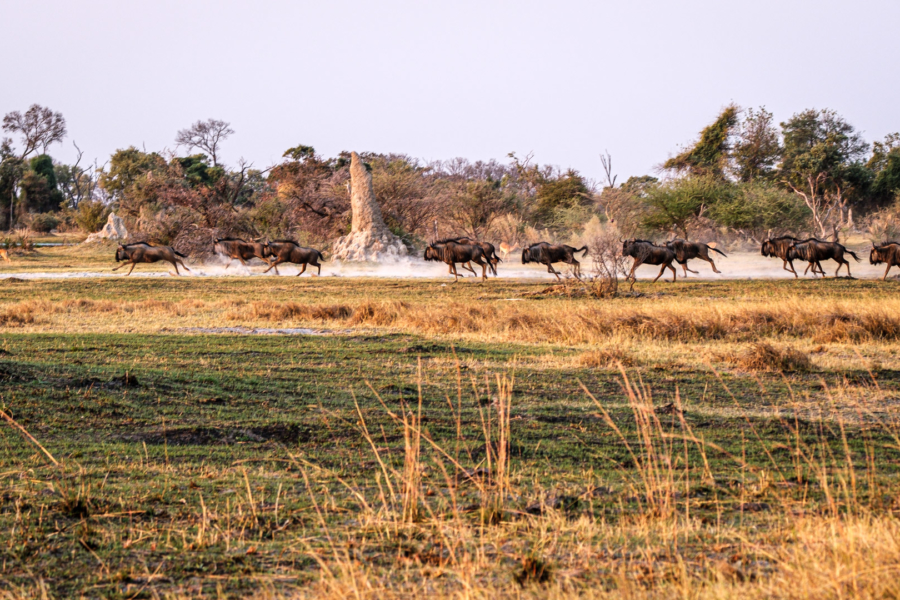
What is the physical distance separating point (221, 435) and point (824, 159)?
5163 centimetres

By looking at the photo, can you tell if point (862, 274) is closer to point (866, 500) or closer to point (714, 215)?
point (714, 215)

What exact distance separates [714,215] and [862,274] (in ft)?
42.5

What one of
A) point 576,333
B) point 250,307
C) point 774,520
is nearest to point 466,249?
point 250,307

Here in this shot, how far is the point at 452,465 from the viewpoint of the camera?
584 cm

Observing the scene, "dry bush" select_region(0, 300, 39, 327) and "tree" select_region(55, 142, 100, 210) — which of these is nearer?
"dry bush" select_region(0, 300, 39, 327)

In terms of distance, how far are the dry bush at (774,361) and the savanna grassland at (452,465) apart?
3 cm

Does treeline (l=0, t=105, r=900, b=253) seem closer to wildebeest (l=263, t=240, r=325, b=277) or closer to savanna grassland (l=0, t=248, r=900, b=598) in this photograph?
wildebeest (l=263, t=240, r=325, b=277)

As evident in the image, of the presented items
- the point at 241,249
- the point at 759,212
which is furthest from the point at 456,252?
the point at 759,212

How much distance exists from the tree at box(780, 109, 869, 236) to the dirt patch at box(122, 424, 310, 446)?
46900mm

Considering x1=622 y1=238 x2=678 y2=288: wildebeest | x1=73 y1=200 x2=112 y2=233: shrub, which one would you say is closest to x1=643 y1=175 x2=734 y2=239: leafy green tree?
x1=622 y1=238 x2=678 y2=288: wildebeest

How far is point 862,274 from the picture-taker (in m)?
29.4

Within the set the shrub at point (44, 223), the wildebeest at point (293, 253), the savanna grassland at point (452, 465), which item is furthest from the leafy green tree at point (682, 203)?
the shrub at point (44, 223)

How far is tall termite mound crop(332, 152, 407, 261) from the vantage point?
34469 mm

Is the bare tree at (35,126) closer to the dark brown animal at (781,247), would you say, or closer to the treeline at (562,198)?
the treeline at (562,198)
